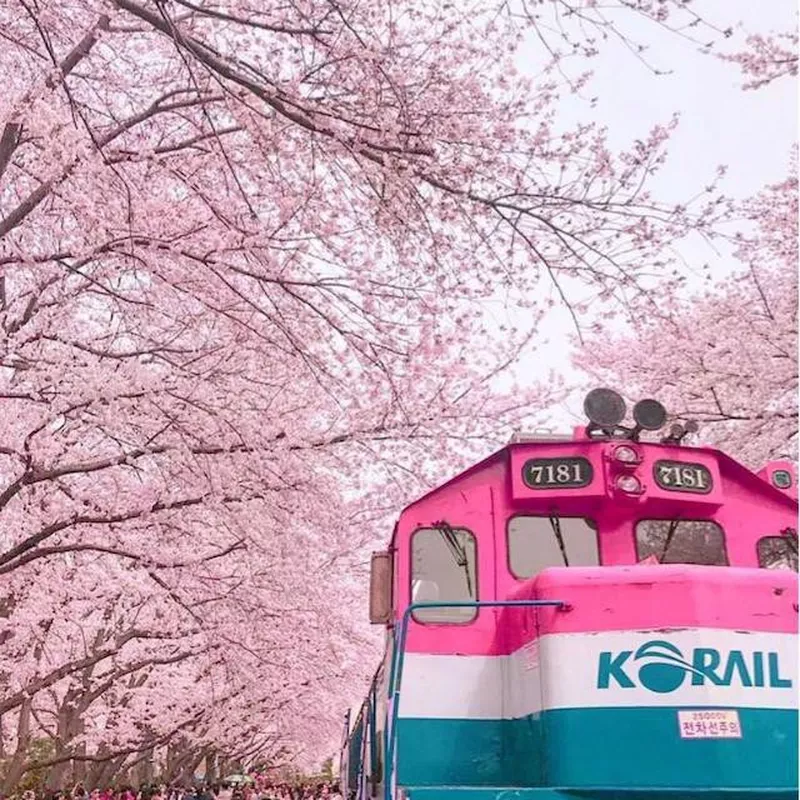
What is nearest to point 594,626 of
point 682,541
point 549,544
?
point 549,544

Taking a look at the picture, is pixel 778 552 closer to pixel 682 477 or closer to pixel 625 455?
pixel 682 477

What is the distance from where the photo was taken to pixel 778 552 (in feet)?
19.1

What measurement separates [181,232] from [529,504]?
3.17 meters

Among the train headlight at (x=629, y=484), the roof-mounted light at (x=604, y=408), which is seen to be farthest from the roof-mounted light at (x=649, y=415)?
the train headlight at (x=629, y=484)

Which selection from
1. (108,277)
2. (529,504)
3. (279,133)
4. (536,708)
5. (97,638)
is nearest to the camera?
(536,708)

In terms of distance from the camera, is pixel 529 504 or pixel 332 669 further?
pixel 332 669

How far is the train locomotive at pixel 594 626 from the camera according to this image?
4.40 m

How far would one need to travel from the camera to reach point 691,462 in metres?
5.75

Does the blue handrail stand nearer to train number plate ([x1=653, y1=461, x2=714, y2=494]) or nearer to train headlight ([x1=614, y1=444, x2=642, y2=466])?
train headlight ([x1=614, y1=444, x2=642, y2=466])

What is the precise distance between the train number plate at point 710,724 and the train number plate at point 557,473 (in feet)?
5.27

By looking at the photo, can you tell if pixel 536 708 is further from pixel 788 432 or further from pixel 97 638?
pixel 97 638

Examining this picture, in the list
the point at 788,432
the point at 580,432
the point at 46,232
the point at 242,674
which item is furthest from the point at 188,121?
the point at 788,432

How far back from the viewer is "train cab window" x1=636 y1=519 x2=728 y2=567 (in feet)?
18.4

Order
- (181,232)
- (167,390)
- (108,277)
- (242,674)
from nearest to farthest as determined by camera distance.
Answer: (181,232)
(108,277)
(167,390)
(242,674)
